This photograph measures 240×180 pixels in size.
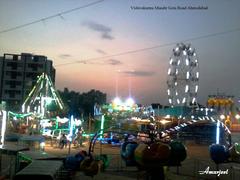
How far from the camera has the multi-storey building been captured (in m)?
91.4

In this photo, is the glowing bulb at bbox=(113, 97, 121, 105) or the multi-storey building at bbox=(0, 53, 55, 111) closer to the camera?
the glowing bulb at bbox=(113, 97, 121, 105)

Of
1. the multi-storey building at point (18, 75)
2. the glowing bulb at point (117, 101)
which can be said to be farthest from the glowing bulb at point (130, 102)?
the multi-storey building at point (18, 75)

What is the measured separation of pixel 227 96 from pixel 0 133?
54051 millimetres

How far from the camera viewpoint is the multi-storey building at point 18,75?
91375 mm

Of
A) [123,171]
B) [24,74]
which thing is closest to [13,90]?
[24,74]

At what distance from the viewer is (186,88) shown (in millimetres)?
55406

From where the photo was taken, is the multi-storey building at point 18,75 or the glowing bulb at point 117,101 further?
the multi-storey building at point 18,75

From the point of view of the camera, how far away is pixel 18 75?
3659 inches

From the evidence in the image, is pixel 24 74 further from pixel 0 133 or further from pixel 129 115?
pixel 0 133

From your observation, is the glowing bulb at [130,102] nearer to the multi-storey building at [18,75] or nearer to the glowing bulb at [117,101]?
the glowing bulb at [117,101]

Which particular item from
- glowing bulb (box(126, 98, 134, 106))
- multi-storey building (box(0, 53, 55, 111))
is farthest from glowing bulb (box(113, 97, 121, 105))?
multi-storey building (box(0, 53, 55, 111))

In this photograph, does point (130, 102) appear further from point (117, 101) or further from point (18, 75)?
point (18, 75)

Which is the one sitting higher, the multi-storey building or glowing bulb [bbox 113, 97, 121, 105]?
the multi-storey building

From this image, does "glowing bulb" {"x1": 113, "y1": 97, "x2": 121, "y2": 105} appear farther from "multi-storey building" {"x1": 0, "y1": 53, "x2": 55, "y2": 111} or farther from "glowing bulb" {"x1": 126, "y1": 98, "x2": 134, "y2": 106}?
"multi-storey building" {"x1": 0, "y1": 53, "x2": 55, "y2": 111}
